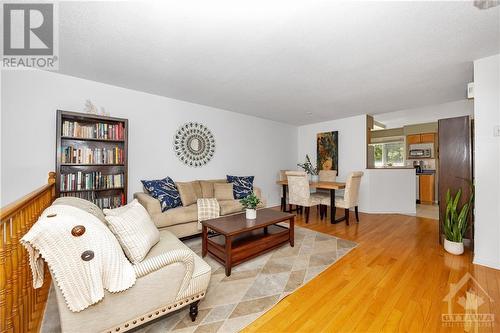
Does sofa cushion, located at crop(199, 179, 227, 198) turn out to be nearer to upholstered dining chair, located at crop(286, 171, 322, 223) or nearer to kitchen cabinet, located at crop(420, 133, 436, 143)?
upholstered dining chair, located at crop(286, 171, 322, 223)

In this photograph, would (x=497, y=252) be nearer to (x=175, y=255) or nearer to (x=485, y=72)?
(x=485, y=72)

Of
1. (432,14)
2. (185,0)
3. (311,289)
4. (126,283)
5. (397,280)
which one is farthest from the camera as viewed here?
(397,280)

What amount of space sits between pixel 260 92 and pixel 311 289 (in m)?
2.85

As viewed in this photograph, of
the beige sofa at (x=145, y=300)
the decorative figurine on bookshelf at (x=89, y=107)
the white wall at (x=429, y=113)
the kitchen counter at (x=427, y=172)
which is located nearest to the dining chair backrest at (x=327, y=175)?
the white wall at (x=429, y=113)

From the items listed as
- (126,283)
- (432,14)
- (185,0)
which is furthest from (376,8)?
(126,283)

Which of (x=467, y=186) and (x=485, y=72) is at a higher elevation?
(x=485, y=72)

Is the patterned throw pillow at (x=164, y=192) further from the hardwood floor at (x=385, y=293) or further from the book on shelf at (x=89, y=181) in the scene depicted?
the hardwood floor at (x=385, y=293)

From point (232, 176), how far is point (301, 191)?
1466mm

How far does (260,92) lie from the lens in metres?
3.38

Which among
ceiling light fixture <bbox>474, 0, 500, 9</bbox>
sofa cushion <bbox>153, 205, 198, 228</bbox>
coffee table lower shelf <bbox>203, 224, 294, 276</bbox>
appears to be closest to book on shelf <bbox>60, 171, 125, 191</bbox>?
sofa cushion <bbox>153, 205, 198, 228</bbox>

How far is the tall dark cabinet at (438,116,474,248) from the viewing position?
260 cm

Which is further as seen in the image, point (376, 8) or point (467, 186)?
point (467, 186)

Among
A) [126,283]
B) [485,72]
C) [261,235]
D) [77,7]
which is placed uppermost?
[77,7]

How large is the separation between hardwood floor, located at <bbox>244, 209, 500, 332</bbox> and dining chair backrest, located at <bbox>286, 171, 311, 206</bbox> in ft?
4.23
